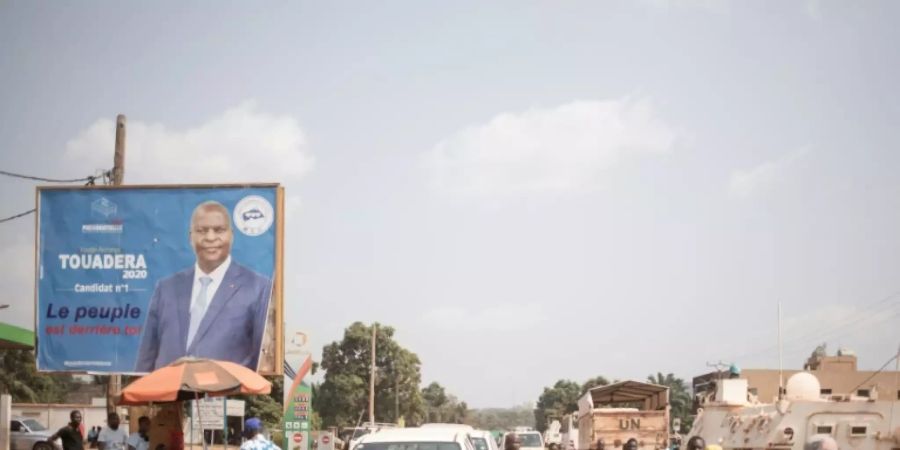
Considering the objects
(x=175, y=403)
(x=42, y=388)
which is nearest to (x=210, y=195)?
(x=175, y=403)

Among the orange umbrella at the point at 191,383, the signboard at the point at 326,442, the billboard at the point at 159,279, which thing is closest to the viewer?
the orange umbrella at the point at 191,383

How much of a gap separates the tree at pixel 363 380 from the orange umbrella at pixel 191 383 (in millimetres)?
54672

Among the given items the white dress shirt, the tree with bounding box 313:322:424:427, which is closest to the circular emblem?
the white dress shirt

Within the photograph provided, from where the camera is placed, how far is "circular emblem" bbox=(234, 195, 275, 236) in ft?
63.0

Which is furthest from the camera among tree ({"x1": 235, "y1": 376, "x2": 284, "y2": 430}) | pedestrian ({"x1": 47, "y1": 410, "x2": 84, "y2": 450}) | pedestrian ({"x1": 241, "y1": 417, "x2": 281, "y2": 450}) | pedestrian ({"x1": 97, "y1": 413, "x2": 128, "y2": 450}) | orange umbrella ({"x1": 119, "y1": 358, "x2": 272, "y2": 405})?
tree ({"x1": 235, "y1": 376, "x2": 284, "y2": 430})

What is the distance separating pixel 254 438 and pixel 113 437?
4.57 m

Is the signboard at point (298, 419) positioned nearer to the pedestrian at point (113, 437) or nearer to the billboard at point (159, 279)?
the billboard at point (159, 279)

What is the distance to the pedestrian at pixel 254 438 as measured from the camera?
10406 millimetres

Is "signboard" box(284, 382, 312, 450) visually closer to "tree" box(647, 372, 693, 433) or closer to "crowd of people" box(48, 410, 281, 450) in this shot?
"crowd of people" box(48, 410, 281, 450)

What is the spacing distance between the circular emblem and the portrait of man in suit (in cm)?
22

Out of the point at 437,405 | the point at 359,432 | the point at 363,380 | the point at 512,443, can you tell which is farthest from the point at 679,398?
the point at 512,443

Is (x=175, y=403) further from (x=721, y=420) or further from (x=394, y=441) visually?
(x=721, y=420)

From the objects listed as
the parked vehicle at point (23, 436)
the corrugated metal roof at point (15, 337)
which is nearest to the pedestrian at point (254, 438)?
the corrugated metal roof at point (15, 337)

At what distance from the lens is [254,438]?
1051cm
